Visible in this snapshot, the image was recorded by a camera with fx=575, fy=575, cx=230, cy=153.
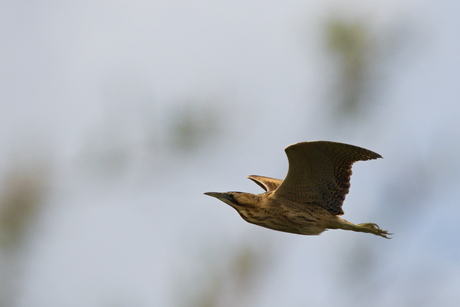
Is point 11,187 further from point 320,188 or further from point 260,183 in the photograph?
point 260,183

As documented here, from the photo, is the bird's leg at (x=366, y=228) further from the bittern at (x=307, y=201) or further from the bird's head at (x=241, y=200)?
the bird's head at (x=241, y=200)

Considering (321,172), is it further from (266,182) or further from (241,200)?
(266,182)

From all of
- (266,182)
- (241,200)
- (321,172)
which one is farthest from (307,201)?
(266,182)

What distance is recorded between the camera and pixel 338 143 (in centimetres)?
→ 462

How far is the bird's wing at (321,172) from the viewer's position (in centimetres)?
477

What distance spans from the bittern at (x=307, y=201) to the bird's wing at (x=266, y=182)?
93 centimetres

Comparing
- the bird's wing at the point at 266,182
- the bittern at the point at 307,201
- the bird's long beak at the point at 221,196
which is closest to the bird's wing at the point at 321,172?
the bittern at the point at 307,201

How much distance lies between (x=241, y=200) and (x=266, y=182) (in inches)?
48.5

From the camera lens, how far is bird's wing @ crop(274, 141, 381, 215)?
4.77 m

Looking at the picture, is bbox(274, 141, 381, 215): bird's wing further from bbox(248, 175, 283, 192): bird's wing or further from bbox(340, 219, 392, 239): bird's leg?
bbox(248, 175, 283, 192): bird's wing

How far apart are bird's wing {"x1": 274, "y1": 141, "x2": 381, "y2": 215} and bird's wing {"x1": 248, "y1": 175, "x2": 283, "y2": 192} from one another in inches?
41.0

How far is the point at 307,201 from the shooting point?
17.3 feet

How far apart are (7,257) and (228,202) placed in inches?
105

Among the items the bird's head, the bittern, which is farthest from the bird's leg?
the bird's head
